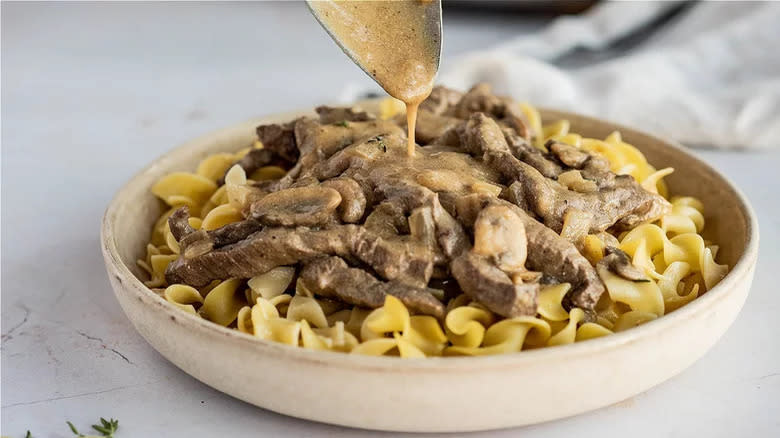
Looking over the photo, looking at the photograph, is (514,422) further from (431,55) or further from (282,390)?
(431,55)

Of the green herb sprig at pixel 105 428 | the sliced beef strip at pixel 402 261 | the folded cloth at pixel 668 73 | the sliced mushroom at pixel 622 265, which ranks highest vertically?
the sliced beef strip at pixel 402 261

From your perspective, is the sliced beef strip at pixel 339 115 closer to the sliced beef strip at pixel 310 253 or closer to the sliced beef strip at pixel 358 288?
the sliced beef strip at pixel 310 253

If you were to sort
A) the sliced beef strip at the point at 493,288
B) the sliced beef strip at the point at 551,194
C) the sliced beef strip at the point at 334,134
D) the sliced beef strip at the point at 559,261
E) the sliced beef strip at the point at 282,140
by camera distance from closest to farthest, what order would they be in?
the sliced beef strip at the point at 493,288 → the sliced beef strip at the point at 559,261 → the sliced beef strip at the point at 551,194 → the sliced beef strip at the point at 334,134 → the sliced beef strip at the point at 282,140

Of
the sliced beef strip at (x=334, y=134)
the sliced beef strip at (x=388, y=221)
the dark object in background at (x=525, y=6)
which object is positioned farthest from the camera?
the dark object in background at (x=525, y=6)

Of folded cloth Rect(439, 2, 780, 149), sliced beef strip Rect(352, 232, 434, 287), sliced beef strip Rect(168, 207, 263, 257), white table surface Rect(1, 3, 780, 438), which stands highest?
sliced beef strip Rect(352, 232, 434, 287)

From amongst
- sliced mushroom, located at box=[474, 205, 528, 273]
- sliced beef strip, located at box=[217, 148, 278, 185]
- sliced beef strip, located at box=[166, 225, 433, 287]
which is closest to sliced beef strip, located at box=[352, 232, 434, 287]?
sliced beef strip, located at box=[166, 225, 433, 287]

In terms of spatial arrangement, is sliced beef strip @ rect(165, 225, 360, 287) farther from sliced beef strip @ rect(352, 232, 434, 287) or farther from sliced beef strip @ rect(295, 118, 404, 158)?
sliced beef strip @ rect(295, 118, 404, 158)

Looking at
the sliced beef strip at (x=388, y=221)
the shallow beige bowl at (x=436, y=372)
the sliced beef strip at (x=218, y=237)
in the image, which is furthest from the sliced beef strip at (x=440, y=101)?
the shallow beige bowl at (x=436, y=372)
